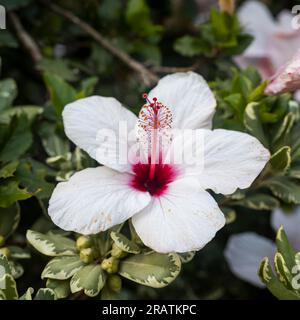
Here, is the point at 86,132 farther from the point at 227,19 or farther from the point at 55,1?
the point at 55,1

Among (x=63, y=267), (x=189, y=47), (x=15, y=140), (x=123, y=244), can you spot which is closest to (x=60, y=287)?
(x=63, y=267)

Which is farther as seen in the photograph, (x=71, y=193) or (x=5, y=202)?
(x=5, y=202)

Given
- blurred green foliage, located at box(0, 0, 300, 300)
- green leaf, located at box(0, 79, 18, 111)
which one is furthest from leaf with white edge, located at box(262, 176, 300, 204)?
green leaf, located at box(0, 79, 18, 111)

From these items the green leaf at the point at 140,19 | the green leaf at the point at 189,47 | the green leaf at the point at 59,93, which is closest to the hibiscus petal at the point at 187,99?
the green leaf at the point at 59,93

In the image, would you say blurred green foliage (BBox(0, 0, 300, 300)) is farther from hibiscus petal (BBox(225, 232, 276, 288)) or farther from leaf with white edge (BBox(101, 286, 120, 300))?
hibiscus petal (BBox(225, 232, 276, 288))

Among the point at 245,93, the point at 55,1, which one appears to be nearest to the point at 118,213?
the point at 245,93

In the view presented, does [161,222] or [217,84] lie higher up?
[217,84]

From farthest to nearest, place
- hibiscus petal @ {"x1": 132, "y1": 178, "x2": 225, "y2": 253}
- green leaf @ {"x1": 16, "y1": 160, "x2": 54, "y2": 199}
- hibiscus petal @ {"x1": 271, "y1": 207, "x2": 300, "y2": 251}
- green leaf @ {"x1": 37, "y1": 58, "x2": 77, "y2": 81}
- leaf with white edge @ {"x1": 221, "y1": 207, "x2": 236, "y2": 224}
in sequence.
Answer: hibiscus petal @ {"x1": 271, "y1": 207, "x2": 300, "y2": 251}, green leaf @ {"x1": 37, "y1": 58, "x2": 77, "y2": 81}, leaf with white edge @ {"x1": 221, "y1": 207, "x2": 236, "y2": 224}, green leaf @ {"x1": 16, "y1": 160, "x2": 54, "y2": 199}, hibiscus petal @ {"x1": 132, "y1": 178, "x2": 225, "y2": 253}
